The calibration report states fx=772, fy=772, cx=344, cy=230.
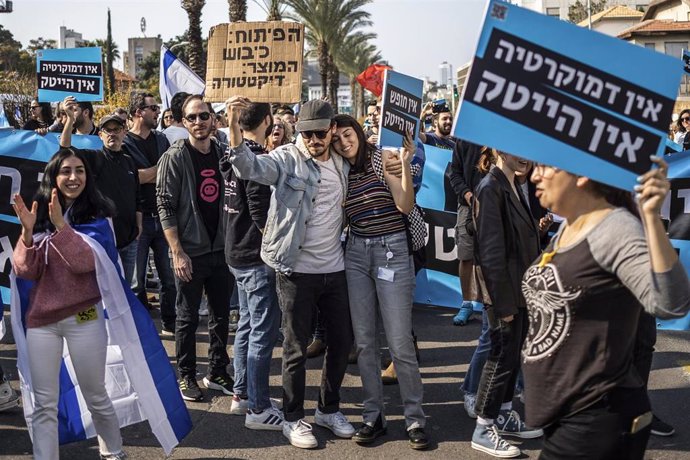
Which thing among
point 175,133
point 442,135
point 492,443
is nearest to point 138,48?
point 175,133

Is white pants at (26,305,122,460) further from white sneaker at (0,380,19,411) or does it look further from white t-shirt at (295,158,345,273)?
white sneaker at (0,380,19,411)

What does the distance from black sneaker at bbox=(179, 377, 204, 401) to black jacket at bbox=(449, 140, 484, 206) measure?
9.70 feet

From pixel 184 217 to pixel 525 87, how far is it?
138 inches

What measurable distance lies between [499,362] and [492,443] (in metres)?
0.50

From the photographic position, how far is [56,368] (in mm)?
4137

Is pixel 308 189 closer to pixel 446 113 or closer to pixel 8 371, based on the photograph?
pixel 8 371

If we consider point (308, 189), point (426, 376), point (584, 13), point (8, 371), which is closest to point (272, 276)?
point (308, 189)

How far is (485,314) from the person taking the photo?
4.95 m

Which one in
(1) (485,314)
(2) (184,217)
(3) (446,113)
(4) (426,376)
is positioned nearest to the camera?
(1) (485,314)

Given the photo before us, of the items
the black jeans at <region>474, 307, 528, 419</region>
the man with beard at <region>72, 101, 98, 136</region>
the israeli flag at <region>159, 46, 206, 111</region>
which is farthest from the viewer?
the israeli flag at <region>159, 46, 206, 111</region>

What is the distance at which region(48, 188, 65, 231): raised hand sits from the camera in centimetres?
→ 405

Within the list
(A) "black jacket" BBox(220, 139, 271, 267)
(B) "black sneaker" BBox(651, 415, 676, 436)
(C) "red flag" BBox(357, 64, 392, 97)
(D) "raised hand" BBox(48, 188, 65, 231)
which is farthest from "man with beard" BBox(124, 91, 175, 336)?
(B) "black sneaker" BBox(651, 415, 676, 436)

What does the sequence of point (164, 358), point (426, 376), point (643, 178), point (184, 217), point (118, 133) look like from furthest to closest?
point (118, 133) → point (426, 376) → point (184, 217) → point (164, 358) → point (643, 178)

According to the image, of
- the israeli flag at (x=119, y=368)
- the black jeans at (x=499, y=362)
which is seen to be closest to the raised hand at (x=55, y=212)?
the israeli flag at (x=119, y=368)
